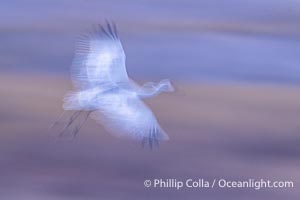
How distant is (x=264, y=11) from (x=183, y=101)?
0.37 meters

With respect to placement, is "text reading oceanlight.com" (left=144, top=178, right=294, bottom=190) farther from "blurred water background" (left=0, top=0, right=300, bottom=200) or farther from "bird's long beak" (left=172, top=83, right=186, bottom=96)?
"bird's long beak" (left=172, top=83, right=186, bottom=96)

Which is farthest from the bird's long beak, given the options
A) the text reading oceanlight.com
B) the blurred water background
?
the text reading oceanlight.com

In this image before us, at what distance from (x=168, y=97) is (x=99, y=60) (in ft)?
0.83

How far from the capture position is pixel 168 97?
1.91 m

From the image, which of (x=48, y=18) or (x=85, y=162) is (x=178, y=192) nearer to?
(x=85, y=162)

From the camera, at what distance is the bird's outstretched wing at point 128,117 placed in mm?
1920

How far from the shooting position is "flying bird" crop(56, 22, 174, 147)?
6.29 feet

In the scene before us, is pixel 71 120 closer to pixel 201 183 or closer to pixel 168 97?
pixel 168 97

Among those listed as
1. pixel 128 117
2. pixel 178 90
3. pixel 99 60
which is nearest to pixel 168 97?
pixel 178 90

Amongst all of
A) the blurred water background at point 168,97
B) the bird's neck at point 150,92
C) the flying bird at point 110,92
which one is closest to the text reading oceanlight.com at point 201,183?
the blurred water background at point 168,97

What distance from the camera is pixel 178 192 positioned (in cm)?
193

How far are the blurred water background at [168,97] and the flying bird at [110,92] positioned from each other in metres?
0.03

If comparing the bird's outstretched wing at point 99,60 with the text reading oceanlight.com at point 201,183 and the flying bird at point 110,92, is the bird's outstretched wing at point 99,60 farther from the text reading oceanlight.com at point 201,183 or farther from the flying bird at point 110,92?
the text reading oceanlight.com at point 201,183

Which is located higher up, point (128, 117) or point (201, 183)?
point (128, 117)
